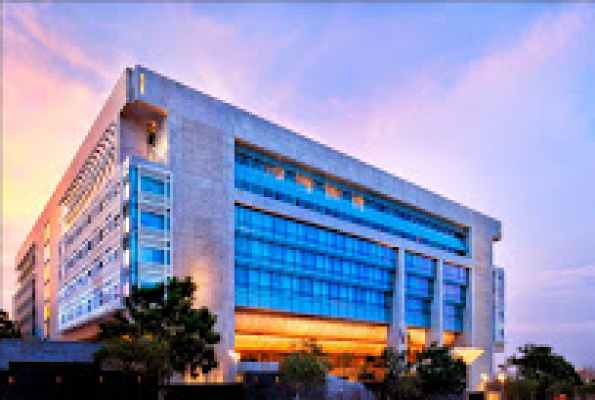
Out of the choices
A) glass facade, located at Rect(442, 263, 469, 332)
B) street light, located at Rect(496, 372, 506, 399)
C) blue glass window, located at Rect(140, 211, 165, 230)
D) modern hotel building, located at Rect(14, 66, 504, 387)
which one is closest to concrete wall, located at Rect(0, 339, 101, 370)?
modern hotel building, located at Rect(14, 66, 504, 387)

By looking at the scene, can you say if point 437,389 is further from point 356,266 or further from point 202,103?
point 202,103

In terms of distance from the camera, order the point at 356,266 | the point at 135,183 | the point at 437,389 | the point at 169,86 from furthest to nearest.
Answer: the point at 356,266, the point at 437,389, the point at 169,86, the point at 135,183

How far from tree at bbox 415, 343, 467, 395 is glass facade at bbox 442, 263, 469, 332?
2131 cm

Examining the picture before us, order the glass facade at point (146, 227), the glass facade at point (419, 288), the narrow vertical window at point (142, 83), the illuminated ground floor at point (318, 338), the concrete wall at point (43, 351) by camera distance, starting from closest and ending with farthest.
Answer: the concrete wall at point (43, 351), the glass facade at point (146, 227), the narrow vertical window at point (142, 83), the illuminated ground floor at point (318, 338), the glass facade at point (419, 288)

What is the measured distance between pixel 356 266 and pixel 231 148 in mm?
23753

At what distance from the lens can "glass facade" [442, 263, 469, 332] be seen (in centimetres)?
8775

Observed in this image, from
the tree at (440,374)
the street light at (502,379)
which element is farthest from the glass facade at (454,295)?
the tree at (440,374)

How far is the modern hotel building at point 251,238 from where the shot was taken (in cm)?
5325

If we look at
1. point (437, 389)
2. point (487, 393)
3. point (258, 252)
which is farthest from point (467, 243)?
point (258, 252)

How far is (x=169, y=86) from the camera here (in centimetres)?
5478

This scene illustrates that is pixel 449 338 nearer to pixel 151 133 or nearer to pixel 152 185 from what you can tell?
pixel 151 133

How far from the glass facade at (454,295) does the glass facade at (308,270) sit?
12.3m

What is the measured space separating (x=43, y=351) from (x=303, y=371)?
64.6 ft

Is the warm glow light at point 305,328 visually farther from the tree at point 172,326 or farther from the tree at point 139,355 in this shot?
the tree at point 139,355
